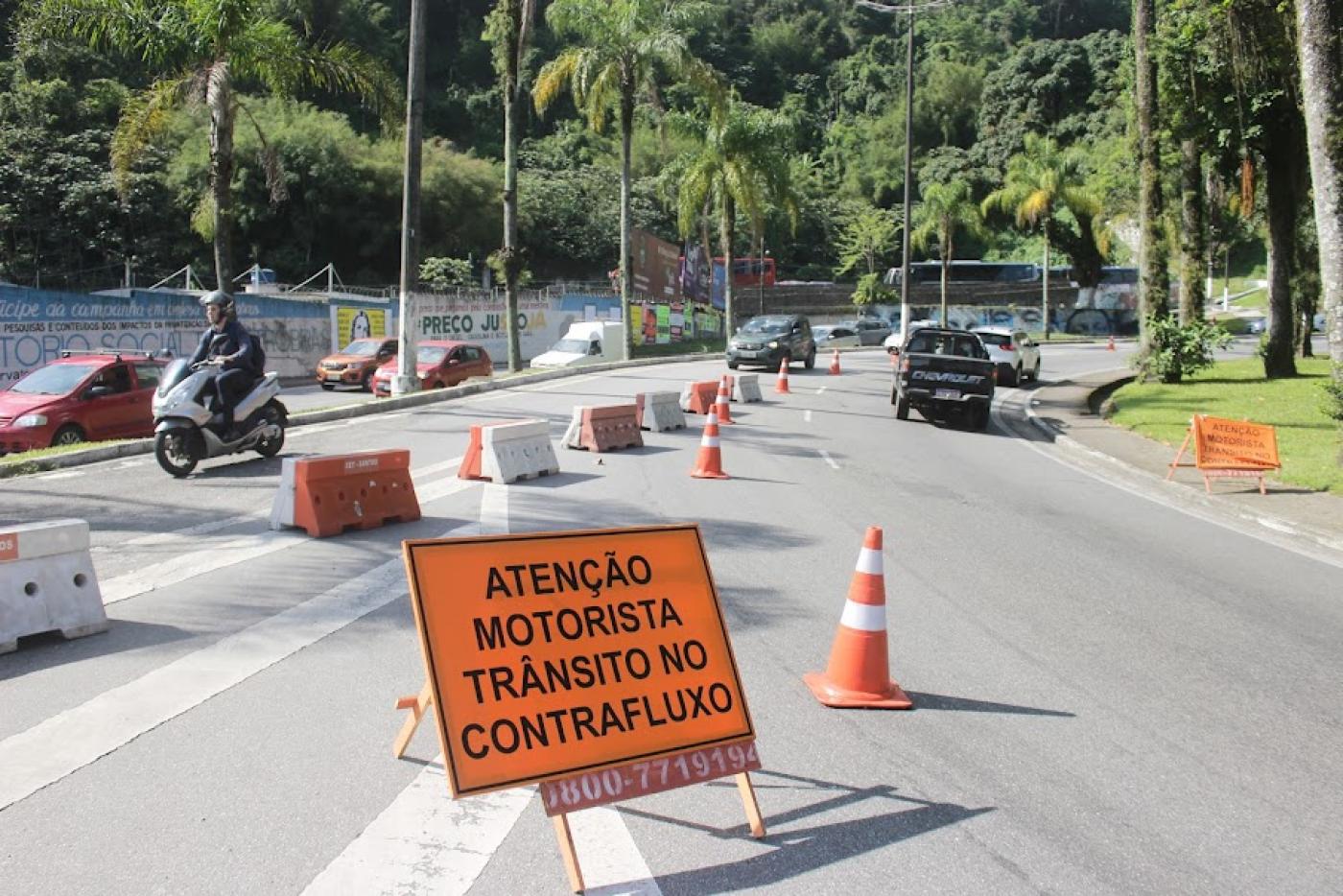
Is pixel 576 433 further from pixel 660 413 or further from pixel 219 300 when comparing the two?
pixel 219 300

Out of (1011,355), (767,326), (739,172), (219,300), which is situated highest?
(739,172)

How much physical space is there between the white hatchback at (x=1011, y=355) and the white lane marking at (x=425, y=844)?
27945mm

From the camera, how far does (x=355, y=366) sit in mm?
28844

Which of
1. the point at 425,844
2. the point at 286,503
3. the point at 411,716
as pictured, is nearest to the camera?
the point at 425,844

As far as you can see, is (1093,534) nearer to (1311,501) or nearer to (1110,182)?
(1311,501)

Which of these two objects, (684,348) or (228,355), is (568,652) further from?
(684,348)

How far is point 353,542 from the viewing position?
927cm

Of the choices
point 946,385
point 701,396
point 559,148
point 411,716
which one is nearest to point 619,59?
point 701,396

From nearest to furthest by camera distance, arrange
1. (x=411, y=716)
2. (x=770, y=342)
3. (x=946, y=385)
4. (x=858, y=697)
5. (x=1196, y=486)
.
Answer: (x=411, y=716)
(x=858, y=697)
(x=1196, y=486)
(x=946, y=385)
(x=770, y=342)

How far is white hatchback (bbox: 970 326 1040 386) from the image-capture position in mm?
31375

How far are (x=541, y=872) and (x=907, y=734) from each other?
213 centimetres

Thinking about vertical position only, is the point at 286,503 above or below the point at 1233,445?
above

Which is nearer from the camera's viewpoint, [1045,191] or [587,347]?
[587,347]

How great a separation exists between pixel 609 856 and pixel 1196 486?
12074mm
